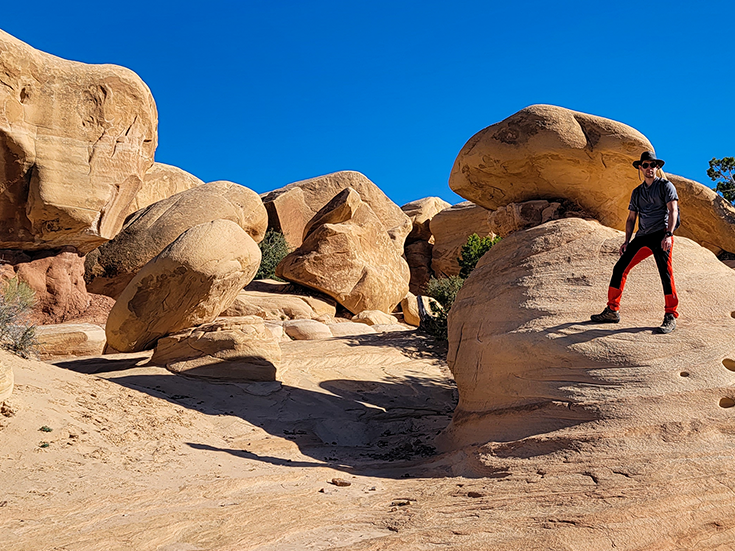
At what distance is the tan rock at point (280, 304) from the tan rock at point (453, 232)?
6999 millimetres

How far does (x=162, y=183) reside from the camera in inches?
812

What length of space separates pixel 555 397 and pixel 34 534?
3588mm

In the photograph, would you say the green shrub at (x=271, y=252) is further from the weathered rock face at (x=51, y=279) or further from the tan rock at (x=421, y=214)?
the weathered rock face at (x=51, y=279)

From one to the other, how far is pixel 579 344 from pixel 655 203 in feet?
4.50

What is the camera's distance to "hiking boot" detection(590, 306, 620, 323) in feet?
17.0

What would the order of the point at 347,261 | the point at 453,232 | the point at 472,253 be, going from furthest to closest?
the point at 453,232, the point at 347,261, the point at 472,253

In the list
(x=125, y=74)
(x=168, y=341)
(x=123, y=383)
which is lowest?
(x=123, y=383)

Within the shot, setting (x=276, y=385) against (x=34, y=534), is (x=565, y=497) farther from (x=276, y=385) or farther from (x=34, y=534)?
(x=276, y=385)

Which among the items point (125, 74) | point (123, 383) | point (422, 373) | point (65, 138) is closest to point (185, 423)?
point (123, 383)

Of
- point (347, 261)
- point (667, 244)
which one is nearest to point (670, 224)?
point (667, 244)

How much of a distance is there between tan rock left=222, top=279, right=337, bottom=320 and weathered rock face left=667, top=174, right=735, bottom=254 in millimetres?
8446

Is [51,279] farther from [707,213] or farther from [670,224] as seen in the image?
[707,213]

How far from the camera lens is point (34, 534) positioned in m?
3.30

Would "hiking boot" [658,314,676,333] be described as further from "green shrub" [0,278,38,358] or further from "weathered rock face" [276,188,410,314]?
"weathered rock face" [276,188,410,314]
